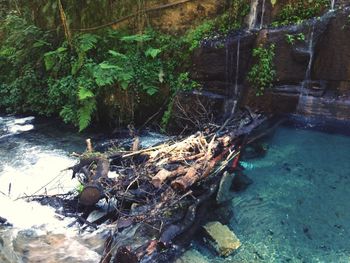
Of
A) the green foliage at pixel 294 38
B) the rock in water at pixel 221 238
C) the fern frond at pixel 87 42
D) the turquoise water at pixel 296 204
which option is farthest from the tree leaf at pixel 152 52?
the rock in water at pixel 221 238

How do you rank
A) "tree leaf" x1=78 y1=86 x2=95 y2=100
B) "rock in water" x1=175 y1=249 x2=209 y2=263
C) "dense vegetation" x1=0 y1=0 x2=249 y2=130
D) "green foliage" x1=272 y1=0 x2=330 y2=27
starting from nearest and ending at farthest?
1. "rock in water" x1=175 y1=249 x2=209 y2=263
2. "green foliage" x1=272 y1=0 x2=330 y2=27
3. "tree leaf" x1=78 y1=86 x2=95 y2=100
4. "dense vegetation" x1=0 y1=0 x2=249 y2=130

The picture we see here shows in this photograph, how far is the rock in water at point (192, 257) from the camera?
5.31m

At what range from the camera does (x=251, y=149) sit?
28.4ft

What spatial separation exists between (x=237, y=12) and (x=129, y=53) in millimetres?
3151

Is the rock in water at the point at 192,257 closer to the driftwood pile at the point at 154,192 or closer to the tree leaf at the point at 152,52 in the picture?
the driftwood pile at the point at 154,192

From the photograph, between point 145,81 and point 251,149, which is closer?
point 251,149

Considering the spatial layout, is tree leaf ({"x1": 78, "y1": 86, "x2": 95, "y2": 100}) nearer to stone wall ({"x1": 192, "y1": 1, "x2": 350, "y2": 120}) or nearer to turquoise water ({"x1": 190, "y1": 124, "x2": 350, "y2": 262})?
stone wall ({"x1": 192, "y1": 1, "x2": 350, "y2": 120})

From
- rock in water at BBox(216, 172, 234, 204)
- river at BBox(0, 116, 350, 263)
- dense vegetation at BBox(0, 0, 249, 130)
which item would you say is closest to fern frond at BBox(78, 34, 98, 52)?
dense vegetation at BBox(0, 0, 249, 130)

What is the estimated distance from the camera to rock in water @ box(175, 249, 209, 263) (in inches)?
209

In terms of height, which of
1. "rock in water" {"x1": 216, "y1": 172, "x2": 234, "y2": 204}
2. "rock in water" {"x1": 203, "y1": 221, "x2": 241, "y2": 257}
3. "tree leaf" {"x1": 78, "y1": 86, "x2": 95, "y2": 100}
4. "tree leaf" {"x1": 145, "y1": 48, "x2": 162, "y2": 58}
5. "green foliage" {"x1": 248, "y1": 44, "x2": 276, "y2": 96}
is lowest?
"rock in water" {"x1": 203, "y1": 221, "x2": 241, "y2": 257}

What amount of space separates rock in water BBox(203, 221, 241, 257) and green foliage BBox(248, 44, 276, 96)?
15.6ft

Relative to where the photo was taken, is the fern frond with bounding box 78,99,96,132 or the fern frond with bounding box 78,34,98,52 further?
the fern frond with bounding box 78,34,98,52

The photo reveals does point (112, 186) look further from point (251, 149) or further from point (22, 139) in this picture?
point (22, 139)

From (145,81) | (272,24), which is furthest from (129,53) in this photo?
(272,24)
